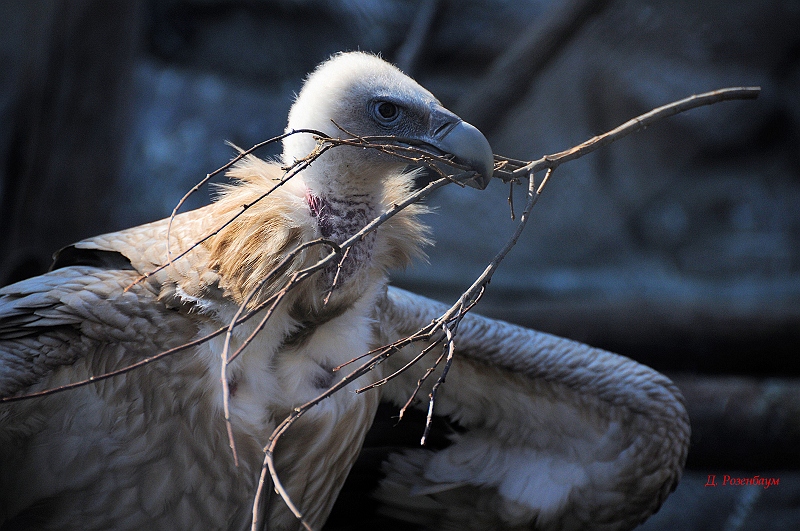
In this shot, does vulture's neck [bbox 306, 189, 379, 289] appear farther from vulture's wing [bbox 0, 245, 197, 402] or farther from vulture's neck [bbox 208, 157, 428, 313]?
vulture's wing [bbox 0, 245, 197, 402]

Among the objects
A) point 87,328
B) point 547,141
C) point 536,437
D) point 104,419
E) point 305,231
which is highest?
point 547,141

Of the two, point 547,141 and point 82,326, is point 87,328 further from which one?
point 547,141

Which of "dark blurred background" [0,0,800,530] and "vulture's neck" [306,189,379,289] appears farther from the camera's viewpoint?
"dark blurred background" [0,0,800,530]

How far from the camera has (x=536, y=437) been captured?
2.92m

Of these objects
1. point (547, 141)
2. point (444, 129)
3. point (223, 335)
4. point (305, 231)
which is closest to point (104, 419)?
point (223, 335)

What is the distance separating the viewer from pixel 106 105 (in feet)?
12.2

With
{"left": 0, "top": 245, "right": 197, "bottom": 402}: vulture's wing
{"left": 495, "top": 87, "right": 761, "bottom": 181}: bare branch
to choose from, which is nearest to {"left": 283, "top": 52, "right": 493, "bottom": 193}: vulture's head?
{"left": 495, "top": 87, "right": 761, "bottom": 181}: bare branch

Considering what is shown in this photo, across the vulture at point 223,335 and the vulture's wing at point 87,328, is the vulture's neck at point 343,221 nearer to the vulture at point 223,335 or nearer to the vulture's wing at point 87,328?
the vulture at point 223,335

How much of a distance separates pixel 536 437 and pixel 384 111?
4.50 feet

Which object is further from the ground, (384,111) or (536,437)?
(384,111)

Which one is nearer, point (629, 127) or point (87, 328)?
point (629, 127)

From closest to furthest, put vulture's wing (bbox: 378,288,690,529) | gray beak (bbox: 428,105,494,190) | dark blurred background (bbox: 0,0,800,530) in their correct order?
gray beak (bbox: 428,105,494,190), vulture's wing (bbox: 378,288,690,529), dark blurred background (bbox: 0,0,800,530)

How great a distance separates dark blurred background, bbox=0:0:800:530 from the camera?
3711 millimetres

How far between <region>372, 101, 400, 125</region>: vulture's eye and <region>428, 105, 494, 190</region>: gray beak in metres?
0.10
